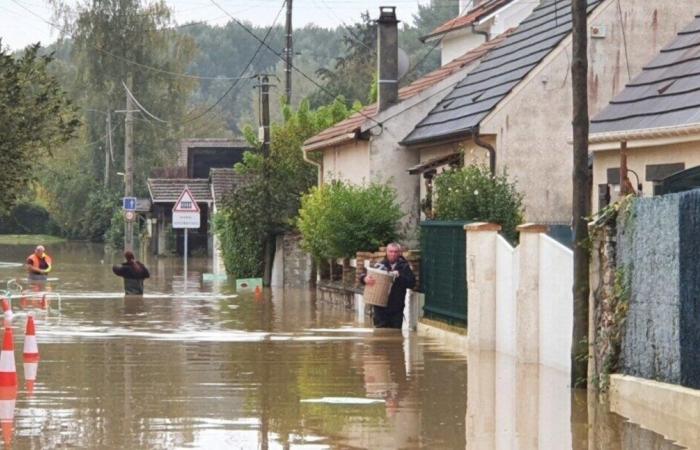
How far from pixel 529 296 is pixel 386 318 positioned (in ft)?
25.3

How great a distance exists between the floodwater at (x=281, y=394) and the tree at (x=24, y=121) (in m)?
4.29

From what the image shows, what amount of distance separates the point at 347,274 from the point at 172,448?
72.2 ft

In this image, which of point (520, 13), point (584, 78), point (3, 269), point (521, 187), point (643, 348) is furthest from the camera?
point (3, 269)

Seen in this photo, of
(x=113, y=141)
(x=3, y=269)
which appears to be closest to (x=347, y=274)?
(x=3, y=269)

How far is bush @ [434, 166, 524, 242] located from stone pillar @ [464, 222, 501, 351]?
16.6 feet

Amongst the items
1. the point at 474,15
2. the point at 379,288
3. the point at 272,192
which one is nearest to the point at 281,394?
the point at 379,288

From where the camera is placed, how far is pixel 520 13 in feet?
129

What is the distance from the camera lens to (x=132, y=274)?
37.3 meters

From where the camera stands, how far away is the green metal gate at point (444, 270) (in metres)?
23.8

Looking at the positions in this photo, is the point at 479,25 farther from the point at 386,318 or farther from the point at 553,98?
the point at 386,318

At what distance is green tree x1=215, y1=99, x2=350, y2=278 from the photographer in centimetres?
4669

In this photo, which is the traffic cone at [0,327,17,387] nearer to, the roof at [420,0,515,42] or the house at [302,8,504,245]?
the house at [302,8,504,245]

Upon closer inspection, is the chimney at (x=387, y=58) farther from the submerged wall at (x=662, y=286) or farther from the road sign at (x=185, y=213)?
the submerged wall at (x=662, y=286)

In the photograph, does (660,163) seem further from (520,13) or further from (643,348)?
(520,13)
